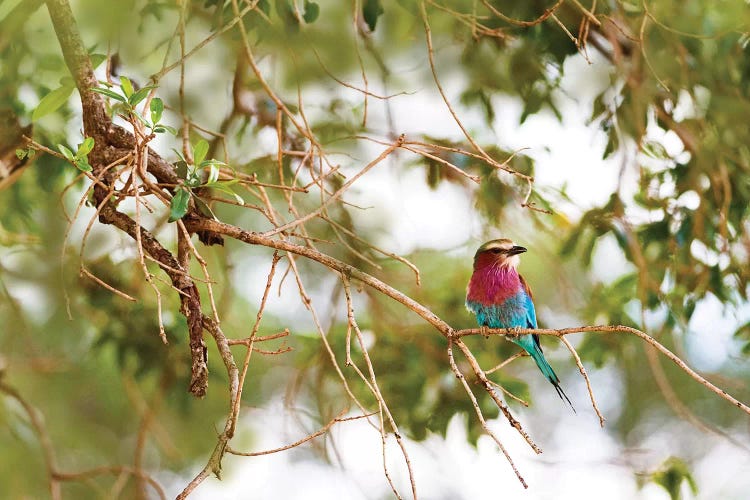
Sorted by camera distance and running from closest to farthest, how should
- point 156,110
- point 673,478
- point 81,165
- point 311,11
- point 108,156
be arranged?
1. point 81,165
2. point 156,110
3. point 108,156
4. point 311,11
5. point 673,478

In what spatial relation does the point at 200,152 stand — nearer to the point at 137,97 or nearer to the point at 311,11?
the point at 137,97

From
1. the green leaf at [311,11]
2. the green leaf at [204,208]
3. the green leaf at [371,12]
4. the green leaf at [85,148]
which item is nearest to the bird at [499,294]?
the green leaf at [371,12]

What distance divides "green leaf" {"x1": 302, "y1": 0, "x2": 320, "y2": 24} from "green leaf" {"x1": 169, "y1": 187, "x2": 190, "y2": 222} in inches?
53.0

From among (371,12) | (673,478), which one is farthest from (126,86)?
(673,478)

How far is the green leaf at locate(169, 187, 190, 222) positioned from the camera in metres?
2.41

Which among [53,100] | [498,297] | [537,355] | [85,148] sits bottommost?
[85,148]

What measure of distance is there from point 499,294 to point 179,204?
2.16m

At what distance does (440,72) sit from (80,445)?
463 centimetres

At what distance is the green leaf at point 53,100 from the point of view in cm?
275

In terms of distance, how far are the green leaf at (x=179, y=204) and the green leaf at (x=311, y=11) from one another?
1.35 metres

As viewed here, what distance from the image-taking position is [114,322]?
4598 millimetres

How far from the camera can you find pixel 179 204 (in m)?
2.46

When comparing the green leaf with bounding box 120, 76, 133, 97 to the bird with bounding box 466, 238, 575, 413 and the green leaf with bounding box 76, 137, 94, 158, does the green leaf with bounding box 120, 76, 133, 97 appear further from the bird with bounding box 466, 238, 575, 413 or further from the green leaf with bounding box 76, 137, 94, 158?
the bird with bounding box 466, 238, 575, 413

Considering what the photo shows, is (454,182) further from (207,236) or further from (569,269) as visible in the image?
(569,269)
